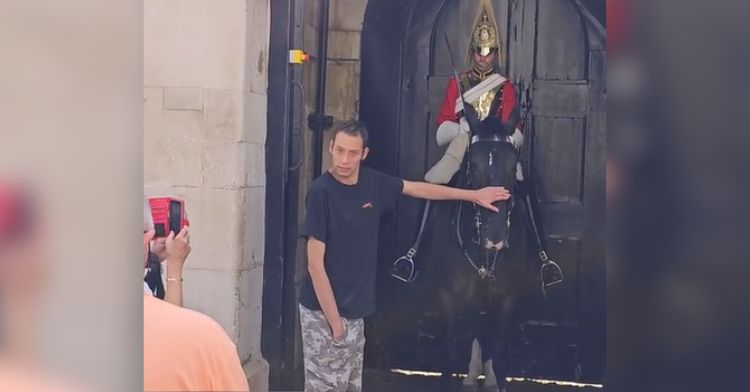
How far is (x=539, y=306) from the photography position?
174 inches

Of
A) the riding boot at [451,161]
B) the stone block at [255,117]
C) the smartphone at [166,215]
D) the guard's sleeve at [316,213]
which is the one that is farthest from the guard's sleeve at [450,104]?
the smartphone at [166,215]

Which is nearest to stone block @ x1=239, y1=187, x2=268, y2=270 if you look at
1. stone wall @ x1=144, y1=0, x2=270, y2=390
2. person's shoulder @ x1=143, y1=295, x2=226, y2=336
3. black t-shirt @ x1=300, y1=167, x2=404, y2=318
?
stone wall @ x1=144, y1=0, x2=270, y2=390

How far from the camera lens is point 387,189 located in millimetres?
3955

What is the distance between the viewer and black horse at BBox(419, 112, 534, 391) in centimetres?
424

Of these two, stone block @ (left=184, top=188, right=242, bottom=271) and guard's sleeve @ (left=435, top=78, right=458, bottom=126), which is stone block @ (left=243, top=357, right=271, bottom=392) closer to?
stone block @ (left=184, top=188, right=242, bottom=271)

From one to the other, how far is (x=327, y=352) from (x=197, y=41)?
1.46 m

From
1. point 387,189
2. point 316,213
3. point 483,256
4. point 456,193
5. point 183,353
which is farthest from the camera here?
point 483,256

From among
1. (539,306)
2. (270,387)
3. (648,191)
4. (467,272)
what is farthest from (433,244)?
(648,191)

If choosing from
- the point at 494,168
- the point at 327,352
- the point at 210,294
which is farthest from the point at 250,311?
the point at 494,168

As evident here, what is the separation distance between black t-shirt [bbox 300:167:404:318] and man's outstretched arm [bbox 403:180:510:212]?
148 mm

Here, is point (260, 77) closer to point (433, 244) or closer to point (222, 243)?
point (222, 243)

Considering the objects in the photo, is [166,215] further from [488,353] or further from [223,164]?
[488,353]

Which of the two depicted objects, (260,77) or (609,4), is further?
(260,77)

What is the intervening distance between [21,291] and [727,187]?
0.75 meters
